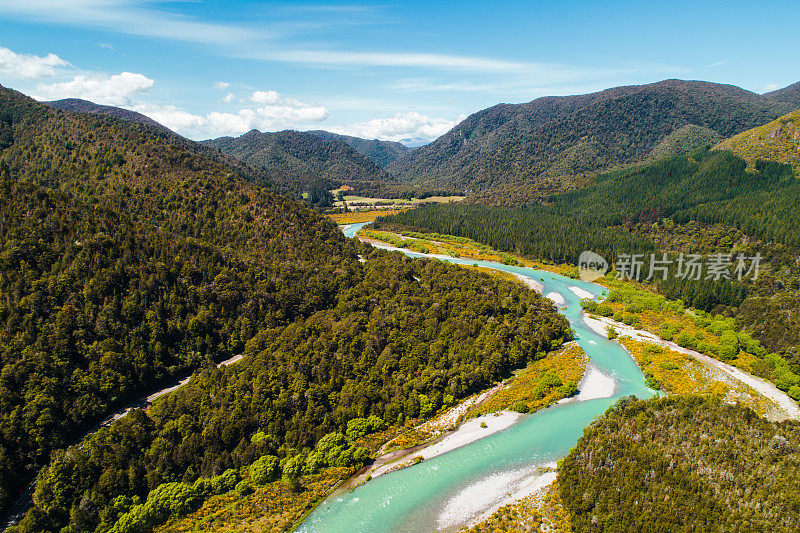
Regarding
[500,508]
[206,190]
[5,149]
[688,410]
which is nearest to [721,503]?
[688,410]

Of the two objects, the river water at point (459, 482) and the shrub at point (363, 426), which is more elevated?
the shrub at point (363, 426)

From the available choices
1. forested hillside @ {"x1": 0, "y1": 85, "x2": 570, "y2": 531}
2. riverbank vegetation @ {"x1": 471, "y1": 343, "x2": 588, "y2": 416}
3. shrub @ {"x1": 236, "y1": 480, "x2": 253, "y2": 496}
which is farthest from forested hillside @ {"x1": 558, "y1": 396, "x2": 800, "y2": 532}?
shrub @ {"x1": 236, "y1": 480, "x2": 253, "y2": 496}

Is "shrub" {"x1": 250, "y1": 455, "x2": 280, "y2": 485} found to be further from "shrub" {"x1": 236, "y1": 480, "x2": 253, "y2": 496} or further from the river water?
the river water

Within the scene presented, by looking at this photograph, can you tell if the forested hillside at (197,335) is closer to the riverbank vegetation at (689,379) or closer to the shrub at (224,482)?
the shrub at (224,482)

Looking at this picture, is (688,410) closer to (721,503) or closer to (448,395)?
(721,503)

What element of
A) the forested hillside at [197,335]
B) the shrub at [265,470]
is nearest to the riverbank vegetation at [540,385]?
the forested hillside at [197,335]

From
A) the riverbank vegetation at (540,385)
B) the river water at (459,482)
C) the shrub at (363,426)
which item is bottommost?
the river water at (459,482)
